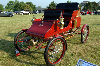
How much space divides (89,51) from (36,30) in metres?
2.66

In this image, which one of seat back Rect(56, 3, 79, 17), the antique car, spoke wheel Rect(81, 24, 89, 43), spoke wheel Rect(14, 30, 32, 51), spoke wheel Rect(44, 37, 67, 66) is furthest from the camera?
seat back Rect(56, 3, 79, 17)

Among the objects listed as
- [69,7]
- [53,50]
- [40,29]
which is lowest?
[53,50]

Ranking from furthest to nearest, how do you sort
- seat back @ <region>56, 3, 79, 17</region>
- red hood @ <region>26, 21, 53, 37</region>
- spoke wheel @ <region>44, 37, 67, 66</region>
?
seat back @ <region>56, 3, 79, 17</region>
red hood @ <region>26, 21, 53, 37</region>
spoke wheel @ <region>44, 37, 67, 66</region>

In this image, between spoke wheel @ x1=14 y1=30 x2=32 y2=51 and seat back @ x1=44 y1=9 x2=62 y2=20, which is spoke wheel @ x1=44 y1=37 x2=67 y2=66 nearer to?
spoke wheel @ x1=14 y1=30 x2=32 y2=51

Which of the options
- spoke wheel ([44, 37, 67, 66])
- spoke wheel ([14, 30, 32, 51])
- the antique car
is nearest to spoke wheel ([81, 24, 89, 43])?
the antique car

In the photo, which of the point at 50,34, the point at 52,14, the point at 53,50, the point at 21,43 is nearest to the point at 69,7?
the point at 52,14

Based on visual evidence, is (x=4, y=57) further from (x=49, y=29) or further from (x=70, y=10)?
(x=70, y=10)

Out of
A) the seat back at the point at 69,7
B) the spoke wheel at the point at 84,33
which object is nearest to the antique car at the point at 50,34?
the spoke wheel at the point at 84,33

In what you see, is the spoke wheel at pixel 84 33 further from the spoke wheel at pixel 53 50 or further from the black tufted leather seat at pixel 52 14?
the spoke wheel at pixel 53 50

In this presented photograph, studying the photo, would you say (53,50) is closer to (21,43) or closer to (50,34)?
(50,34)

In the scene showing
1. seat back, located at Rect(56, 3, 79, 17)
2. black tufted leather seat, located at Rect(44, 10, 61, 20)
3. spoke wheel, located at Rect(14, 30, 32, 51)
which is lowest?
spoke wheel, located at Rect(14, 30, 32, 51)

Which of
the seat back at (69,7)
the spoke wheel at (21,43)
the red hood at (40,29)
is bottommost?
the spoke wheel at (21,43)

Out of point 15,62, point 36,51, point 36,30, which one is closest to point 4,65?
point 15,62

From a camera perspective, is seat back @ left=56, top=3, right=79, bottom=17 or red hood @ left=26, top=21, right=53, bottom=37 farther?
seat back @ left=56, top=3, right=79, bottom=17
